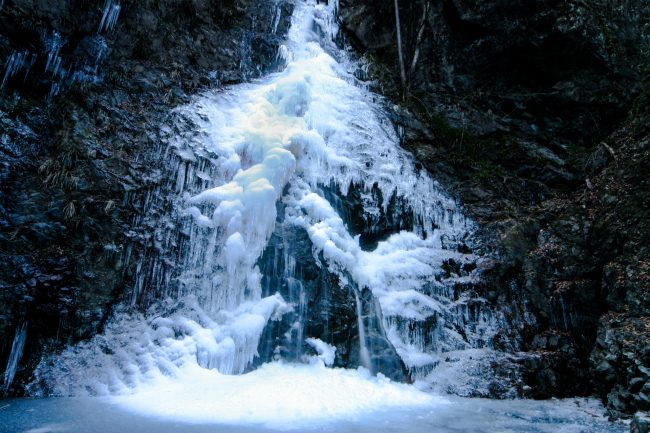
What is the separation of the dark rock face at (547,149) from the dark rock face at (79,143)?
213 inches

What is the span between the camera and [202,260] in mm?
7246

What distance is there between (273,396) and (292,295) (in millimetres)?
2022

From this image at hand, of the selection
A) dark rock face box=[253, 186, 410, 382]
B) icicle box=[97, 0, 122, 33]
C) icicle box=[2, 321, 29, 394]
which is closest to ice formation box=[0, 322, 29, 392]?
icicle box=[2, 321, 29, 394]

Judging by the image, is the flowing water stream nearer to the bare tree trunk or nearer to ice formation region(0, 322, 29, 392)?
ice formation region(0, 322, 29, 392)

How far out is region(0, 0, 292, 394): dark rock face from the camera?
6.11 m

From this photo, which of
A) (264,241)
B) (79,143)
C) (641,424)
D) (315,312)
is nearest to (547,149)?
(315,312)

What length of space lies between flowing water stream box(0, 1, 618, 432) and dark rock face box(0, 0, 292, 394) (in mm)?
391

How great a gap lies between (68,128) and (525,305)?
8.91 meters

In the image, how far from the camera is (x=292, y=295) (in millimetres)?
7246

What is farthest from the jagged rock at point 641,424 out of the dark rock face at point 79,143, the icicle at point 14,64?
the icicle at point 14,64

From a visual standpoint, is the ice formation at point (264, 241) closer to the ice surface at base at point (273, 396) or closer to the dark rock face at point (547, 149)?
the ice surface at base at point (273, 396)

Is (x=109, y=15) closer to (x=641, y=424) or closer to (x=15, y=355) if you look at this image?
(x=15, y=355)

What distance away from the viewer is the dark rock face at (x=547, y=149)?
277 inches

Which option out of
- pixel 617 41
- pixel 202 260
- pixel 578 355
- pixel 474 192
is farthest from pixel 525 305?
pixel 617 41
